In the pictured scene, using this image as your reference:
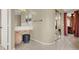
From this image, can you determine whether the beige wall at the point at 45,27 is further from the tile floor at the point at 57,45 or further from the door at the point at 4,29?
the door at the point at 4,29

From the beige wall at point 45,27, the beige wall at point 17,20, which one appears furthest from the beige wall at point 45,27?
the beige wall at point 17,20

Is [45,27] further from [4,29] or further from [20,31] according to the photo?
[4,29]

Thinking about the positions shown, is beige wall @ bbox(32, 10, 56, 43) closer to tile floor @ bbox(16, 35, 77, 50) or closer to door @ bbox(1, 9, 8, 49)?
tile floor @ bbox(16, 35, 77, 50)

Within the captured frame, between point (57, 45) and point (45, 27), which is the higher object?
point (45, 27)

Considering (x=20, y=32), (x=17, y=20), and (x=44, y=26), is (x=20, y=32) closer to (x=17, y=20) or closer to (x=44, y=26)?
(x=17, y=20)

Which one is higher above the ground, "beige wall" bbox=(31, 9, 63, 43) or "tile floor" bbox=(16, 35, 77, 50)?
"beige wall" bbox=(31, 9, 63, 43)

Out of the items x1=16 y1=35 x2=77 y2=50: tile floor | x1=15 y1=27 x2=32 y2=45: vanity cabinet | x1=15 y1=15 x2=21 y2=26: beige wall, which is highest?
x1=15 y1=15 x2=21 y2=26: beige wall

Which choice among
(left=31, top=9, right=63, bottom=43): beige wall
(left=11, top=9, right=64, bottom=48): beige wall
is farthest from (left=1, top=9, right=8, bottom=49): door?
(left=31, top=9, right=63, bottom=43): beige wall

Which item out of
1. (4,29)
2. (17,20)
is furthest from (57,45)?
(4,29)

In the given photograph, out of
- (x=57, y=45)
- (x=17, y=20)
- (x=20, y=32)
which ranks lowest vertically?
(x=57, y=45)
